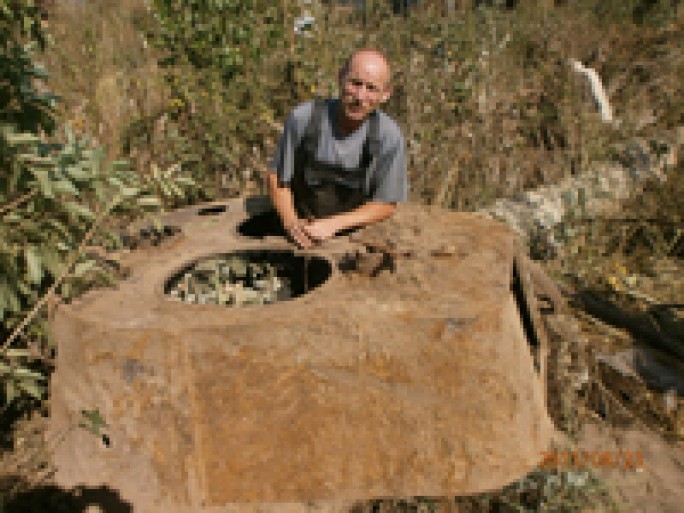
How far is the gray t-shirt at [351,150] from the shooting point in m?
2.56

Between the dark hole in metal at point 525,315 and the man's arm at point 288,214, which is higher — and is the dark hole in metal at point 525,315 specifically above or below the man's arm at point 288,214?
below

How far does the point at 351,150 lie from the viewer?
2.59 meters

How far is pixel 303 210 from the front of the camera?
300 centimetres

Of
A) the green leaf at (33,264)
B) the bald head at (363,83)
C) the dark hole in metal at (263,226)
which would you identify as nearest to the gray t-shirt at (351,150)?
the bald head at (363,83)

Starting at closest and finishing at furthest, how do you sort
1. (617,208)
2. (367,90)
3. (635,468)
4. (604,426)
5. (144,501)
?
(144,501) < (367,90) < (635,468) < (604,426) < (617,208)

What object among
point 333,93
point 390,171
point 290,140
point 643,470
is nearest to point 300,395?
point 390,171

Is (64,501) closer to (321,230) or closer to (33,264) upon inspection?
(33,264)

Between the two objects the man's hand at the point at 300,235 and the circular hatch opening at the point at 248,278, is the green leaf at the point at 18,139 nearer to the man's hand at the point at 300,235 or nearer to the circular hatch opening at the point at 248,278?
the circular hatch opening at the point at 248,278

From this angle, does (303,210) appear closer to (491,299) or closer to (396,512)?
(491,299)

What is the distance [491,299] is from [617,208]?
3.29 meters

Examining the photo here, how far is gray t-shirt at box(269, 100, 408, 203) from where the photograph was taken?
256 cm

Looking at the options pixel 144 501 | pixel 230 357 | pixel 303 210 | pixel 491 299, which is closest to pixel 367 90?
pixel 303 210

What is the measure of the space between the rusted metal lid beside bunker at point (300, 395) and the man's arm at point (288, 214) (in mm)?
492

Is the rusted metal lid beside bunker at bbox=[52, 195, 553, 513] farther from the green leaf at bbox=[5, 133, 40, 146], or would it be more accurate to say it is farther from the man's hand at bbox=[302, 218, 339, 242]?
the green leaf at bbox=[5, 133, 40, 146]
